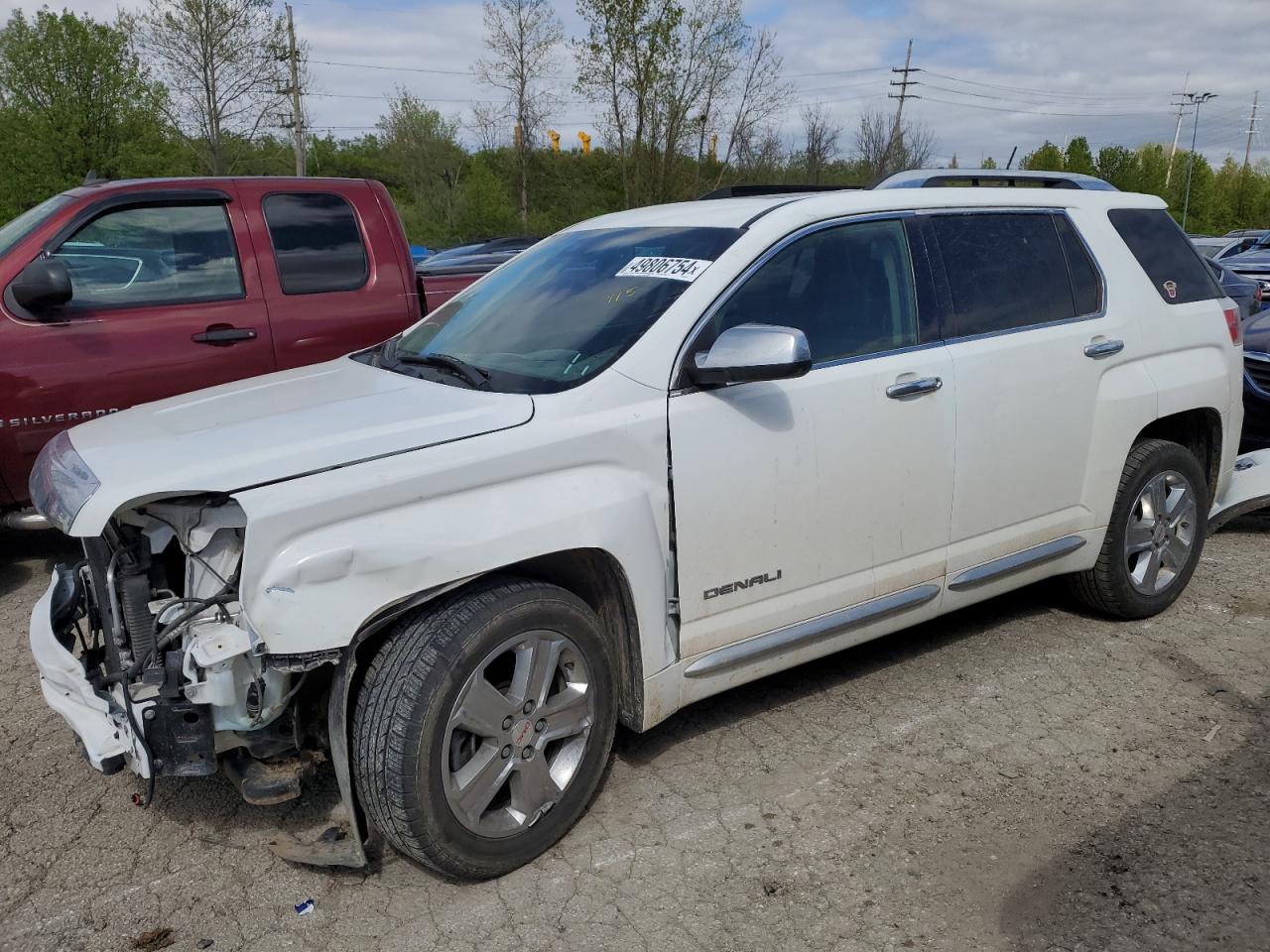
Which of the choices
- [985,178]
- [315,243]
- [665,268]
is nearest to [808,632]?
[665,268]

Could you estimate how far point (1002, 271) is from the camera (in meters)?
4.01

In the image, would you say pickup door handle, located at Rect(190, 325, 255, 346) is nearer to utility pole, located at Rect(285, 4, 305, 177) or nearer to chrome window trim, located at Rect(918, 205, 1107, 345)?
chrome window trim, located at Rect(918, 205, 1107, 345)

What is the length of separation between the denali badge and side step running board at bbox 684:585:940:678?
7.3 inches

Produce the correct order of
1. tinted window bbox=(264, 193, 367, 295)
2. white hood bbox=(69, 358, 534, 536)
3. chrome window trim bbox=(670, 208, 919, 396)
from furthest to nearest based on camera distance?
tinted window bbox=(264, 193, 367, 295), chrome window trim bbox=(670, 208, 919, 396), white hood bbox=(69, 358, 534, 536)

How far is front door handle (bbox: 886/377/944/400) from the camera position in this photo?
11.6ft

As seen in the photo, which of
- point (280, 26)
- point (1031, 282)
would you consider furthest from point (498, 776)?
point (280, 26)

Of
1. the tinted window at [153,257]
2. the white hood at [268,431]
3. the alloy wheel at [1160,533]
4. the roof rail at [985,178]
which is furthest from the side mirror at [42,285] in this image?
the alloy wheel at [1160,533]

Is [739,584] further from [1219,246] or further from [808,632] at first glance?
[1219,246]

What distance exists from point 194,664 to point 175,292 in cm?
340

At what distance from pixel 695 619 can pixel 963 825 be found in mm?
1033

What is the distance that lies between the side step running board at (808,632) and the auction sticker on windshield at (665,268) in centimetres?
120

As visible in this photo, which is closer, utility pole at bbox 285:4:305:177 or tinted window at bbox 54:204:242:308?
tinted window at bbox 54:204:242:308

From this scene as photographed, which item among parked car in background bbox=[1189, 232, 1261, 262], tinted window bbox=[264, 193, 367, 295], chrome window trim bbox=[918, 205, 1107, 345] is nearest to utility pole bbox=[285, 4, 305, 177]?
parked car in background bbox=[1189, 232, 1261, 262]

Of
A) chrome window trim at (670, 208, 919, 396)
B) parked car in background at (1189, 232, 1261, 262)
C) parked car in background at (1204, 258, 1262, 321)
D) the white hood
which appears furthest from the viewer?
parked car in background at (1189, 232, 1261, 262)
